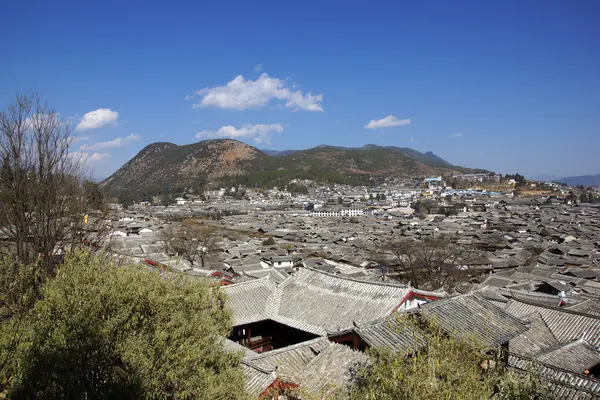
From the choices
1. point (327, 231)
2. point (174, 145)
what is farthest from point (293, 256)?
point (174, 145)

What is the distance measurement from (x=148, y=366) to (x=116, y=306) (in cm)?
103

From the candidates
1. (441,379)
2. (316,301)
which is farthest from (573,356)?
(441,379)

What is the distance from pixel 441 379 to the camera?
4.37m

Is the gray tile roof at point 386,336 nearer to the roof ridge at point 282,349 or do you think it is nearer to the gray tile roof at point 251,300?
the roof ridge at point 282,349

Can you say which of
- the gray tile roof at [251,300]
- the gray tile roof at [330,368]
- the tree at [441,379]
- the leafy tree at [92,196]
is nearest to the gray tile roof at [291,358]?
the gray tile roof at [330,368]

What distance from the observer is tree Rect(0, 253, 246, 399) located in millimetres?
4988

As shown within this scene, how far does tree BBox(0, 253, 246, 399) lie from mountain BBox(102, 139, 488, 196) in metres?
128

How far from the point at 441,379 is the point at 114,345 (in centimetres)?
409

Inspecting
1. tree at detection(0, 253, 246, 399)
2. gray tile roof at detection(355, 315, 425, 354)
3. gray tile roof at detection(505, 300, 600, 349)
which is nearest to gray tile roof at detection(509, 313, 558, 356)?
gray tile roof at detection(505, 300, 600, 349)

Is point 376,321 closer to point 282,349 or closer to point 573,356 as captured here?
point 282,349

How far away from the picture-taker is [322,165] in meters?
178

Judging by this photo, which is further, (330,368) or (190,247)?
(190,247)

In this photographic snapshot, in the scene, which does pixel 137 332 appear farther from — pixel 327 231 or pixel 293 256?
pixel 327 231

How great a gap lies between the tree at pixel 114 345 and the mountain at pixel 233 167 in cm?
12772
